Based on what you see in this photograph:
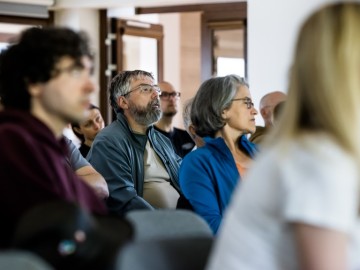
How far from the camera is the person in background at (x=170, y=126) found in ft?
17.3

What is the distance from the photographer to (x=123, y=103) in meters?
4.00

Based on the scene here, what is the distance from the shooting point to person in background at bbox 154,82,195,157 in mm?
5258

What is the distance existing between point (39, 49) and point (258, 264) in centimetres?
79

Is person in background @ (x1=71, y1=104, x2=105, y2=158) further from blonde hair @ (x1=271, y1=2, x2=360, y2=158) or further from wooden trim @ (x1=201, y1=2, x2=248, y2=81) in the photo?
blonde hair @ (x1=271, y1=2, x2=360, y2=158)

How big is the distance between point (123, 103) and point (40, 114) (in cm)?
219

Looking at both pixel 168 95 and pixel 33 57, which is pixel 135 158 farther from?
pixel 168 95

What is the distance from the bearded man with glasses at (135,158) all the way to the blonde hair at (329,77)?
2150 millimetres

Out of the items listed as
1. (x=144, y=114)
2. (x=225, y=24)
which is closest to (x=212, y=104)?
(x=144, y=114)

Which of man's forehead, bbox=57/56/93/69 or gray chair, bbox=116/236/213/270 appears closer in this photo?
gray chair, bbox=116/236/213/270

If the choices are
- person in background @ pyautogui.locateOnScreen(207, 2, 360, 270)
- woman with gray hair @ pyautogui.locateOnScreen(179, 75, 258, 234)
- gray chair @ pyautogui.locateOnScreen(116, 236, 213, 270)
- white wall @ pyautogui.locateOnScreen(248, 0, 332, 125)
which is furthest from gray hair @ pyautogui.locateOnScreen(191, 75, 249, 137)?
white wall @ pyautogui.locateOnScreen(248, 0, 332, 125)

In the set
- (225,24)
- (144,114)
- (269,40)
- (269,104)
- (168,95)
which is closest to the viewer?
(144,114)

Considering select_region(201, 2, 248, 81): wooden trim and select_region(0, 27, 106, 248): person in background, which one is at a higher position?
select_region(201, 2, 248, 81): wooden trim

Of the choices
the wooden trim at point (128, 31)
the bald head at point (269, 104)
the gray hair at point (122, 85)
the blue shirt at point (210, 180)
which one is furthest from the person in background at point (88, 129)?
the wooden trim at point (128, 31)

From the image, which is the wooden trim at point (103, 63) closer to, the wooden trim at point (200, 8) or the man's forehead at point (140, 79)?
the wooden trim at point (200, 8)
